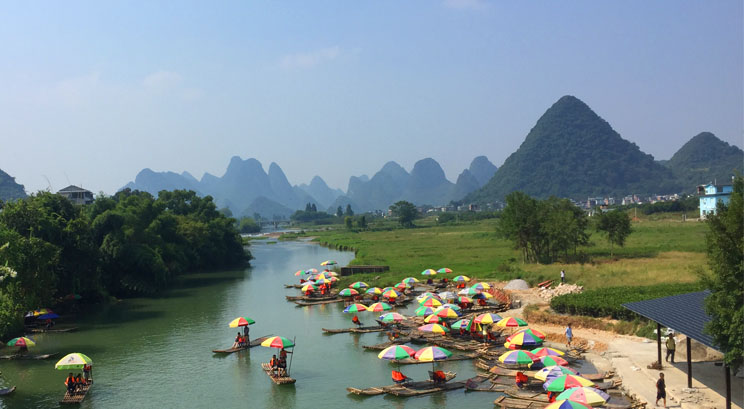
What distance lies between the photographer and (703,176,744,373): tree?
47.1 feet

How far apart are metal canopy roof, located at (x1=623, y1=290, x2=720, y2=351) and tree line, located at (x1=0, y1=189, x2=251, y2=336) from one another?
26947 mm

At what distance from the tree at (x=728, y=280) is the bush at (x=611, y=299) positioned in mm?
13607

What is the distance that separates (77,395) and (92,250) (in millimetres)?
22274

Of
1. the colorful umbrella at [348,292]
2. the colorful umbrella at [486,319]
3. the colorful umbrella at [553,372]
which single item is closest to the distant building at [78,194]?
the colorful umbrella at [348,292]

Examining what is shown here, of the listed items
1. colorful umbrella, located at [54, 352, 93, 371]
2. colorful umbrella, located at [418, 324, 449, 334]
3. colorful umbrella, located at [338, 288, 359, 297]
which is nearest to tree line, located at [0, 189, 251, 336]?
colorful umbrella, located at [54, 352, 93, 371]

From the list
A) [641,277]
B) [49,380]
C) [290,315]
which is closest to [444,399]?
[49,380]

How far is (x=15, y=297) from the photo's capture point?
30.9 m

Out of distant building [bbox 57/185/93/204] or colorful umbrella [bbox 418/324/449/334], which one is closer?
colorful umbrella [bbox 418/324/449/334]

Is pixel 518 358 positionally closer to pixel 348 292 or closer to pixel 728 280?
pixel 728 280

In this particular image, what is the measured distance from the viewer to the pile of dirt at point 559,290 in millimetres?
36631

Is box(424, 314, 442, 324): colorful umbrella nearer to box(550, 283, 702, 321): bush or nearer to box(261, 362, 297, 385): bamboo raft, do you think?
box(550, 283, 702, 321): bush

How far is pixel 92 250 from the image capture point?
42219 millimetres

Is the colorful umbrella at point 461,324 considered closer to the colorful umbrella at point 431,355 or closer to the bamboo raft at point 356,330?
the bamboo raft at point 356,330

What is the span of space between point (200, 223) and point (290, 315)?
37733 mm
